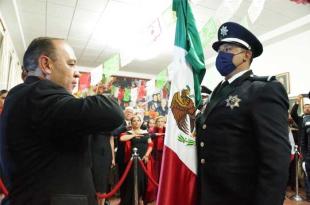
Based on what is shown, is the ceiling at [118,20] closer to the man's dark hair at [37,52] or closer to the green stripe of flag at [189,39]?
the green stripe of flag at [189,39]

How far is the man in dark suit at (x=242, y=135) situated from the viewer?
1.31 metres

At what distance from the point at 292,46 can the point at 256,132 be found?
18.9 feet

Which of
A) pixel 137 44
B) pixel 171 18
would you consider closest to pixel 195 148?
pixel 171 18

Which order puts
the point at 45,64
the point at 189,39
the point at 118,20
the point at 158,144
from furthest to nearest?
the point at 118,20 → the point at 158,144 → the point at 189,39 → the point at 45,64

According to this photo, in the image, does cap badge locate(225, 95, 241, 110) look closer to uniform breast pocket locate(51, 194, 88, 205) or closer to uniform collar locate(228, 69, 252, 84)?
uniform collar locate(228, 69, 252, 84)

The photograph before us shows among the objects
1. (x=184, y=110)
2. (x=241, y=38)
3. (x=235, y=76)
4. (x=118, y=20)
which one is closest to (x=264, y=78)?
(x=235, y=76)

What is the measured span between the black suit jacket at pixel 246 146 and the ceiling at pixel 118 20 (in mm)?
2235

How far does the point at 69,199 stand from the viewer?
0.94 m

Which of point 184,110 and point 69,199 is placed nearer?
point 69,199

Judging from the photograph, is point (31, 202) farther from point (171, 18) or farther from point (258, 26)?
point (258, 26)

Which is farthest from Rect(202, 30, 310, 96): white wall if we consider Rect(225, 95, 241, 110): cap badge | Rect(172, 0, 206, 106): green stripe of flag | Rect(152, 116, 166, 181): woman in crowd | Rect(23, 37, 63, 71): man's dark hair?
Rect(23, 37, 63, 71): man's dark hair

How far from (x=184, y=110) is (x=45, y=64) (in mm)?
977

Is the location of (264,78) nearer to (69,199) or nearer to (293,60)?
(69,199)

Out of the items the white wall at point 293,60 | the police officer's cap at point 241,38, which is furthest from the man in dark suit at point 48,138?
the white wall at point 293,60
